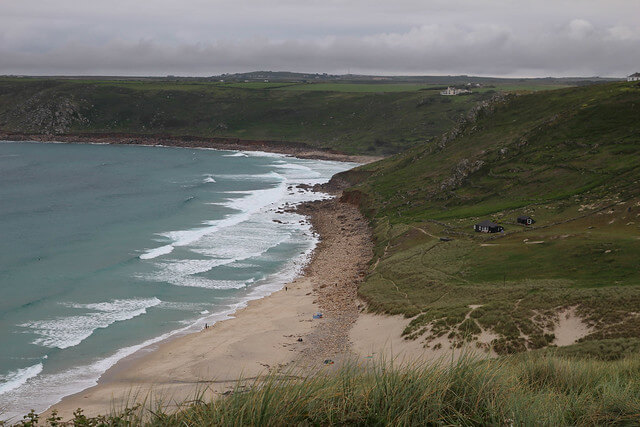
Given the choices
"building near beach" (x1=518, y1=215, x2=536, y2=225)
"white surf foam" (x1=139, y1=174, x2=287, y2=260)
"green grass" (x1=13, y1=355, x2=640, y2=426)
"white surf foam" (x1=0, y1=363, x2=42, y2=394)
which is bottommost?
"white surf foam" (x1=0, y1=363, x2=42, y2=394)

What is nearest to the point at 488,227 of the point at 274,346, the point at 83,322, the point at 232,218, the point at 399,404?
the point at 274,346

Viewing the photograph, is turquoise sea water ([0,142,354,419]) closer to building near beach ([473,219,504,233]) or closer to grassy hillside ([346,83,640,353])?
grassy hillside ([346,83,640,353])

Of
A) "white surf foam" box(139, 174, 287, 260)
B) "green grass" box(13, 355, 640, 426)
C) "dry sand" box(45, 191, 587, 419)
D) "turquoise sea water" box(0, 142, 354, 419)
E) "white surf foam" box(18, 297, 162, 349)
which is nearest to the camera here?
"green grass" box(13, 355, 640, 426)

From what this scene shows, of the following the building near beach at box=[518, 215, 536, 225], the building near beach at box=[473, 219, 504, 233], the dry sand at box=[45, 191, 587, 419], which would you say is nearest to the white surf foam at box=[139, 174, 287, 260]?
the dry sand at box=[45, 191, 587, 419]

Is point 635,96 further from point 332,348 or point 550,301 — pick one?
point 332,348

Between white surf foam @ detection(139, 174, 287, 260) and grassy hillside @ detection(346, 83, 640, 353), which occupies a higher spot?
grassy hillside @ detection(346, 83, 640, 353)

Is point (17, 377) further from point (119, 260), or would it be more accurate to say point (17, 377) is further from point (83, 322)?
point (119, 260)
